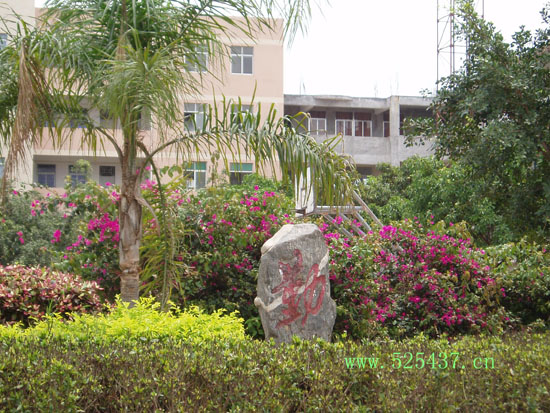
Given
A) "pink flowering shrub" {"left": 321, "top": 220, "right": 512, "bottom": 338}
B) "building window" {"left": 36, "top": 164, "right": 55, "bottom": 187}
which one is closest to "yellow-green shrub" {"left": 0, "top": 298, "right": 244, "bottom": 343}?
"pink flowering shrub" {"left": 321, "top": 220, "right": 512, "bottom": 338}

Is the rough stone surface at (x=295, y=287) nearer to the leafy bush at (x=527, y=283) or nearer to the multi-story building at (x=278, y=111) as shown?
the leafy bush at (x=527, y=283)

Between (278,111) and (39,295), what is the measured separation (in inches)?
653

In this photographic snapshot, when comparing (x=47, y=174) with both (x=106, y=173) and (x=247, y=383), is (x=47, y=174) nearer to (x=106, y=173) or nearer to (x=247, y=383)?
(x=106, y=173)

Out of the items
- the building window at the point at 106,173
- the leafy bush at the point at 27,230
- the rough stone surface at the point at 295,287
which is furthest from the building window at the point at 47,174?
the rough stone surface at the point at 295,287

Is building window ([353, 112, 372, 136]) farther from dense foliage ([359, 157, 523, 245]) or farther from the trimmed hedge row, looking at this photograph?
the trimmed hedge row

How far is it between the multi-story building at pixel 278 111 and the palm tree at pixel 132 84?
12.6 m

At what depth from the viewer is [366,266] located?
7.94 meters

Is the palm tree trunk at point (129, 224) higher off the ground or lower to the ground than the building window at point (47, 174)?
lower

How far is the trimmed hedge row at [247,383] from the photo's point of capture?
3256mm

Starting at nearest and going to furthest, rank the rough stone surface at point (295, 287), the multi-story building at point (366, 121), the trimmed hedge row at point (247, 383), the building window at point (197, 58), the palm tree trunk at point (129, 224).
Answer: the trimmed hedge row at point (247, 383) → the palm tree trunk at point (129, 224) → the rough stone surface at point (295, 287) → the building window at point (197, 58) → the multi-story building at point (366, 121)

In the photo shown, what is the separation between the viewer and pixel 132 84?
225 inches

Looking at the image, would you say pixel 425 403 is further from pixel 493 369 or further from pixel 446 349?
pixel 446 349

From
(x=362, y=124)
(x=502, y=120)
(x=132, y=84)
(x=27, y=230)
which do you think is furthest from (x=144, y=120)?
(x=362, y=124)

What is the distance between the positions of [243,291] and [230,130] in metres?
2.47
